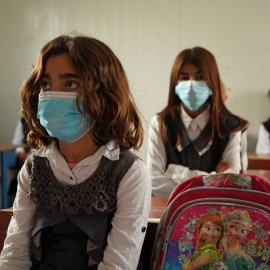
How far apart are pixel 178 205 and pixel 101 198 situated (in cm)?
25

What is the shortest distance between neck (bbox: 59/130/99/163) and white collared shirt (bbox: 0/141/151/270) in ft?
0.10

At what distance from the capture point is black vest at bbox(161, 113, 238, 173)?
247cm

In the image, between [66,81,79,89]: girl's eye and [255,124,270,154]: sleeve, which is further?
[255,124,270,154]: sleeve

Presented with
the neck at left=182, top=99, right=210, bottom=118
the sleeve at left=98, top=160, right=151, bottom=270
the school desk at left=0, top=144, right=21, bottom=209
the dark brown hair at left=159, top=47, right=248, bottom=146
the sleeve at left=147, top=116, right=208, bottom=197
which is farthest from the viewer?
the school desk at left=0, top=144, right=21, bottom=209

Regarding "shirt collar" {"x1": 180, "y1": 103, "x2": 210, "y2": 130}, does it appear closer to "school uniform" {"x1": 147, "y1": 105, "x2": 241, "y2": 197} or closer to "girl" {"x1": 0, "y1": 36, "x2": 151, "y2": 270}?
"school uniform" {"x1": 147, "y1": 105, "x2": 241, "y2": 197}

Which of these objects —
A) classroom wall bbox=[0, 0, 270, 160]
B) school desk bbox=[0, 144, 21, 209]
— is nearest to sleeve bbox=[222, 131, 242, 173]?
school desk bbox=[0, 144, 21, 209]

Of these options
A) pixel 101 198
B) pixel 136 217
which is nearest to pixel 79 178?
pixel 101 198

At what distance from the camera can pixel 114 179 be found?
1.35m

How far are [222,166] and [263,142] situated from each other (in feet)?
8.03

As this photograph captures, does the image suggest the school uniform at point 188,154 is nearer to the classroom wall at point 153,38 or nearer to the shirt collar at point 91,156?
the shirt collar at point 91,156

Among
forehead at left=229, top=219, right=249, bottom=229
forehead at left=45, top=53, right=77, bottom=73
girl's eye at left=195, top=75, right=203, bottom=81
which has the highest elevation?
forehead at left=45, top=53, right=77, bottom=73

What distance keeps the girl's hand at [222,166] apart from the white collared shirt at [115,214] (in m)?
1.10

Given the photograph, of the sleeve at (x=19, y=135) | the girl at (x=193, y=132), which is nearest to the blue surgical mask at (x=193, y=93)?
the girl at (x=193, y=132)

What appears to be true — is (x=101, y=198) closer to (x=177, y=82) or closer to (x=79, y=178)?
(x=79, y=178)
